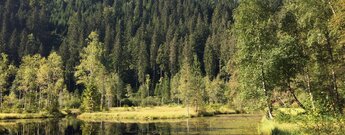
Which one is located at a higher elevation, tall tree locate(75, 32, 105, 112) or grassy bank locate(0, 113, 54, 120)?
tall tree locate(75, 32, 105, 112)

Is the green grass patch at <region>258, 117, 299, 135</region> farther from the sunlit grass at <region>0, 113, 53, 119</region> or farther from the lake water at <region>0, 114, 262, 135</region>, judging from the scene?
the sunlit grass at <region>0, 113, 53, 119</region>

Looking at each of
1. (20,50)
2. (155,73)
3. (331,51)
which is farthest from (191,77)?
(20,50)

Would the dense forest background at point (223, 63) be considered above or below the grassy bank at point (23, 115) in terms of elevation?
above

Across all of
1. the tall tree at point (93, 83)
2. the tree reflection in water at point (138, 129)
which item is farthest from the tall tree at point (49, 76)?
the tree reflection in water at point (138, 129)

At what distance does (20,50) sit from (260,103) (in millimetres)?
171511

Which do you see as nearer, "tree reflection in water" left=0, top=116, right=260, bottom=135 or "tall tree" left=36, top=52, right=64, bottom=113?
Answer: "tree reflection in water" left=0, top=116, right=260, bottom=135

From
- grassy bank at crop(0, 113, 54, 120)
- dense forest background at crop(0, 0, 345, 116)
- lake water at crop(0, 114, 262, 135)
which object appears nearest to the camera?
dense forest background at crop(0, 0, 345, 116)

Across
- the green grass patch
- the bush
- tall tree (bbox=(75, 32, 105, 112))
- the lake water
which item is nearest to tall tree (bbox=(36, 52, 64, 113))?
tall tree (bbox=(75, 32, 105, 112))

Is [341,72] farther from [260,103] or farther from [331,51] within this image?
[260,103]

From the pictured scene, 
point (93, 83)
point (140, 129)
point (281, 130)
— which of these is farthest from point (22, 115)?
point (281, 130)

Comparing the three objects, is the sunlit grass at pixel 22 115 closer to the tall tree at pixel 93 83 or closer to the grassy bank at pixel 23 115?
the grassy bank at pixel 23 115

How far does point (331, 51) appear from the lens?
1384 inches

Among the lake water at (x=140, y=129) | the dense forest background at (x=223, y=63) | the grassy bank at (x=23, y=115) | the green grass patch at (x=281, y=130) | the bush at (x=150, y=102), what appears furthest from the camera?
the bush at (x=150, y=102)

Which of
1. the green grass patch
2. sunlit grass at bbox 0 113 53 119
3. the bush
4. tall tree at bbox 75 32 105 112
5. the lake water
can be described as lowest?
the lake water
